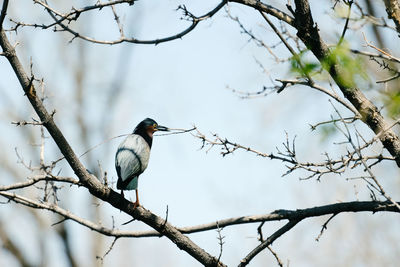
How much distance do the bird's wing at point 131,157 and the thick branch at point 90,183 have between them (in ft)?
2.38

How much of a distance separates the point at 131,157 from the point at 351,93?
221 centimetres

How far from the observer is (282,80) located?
12.6ft

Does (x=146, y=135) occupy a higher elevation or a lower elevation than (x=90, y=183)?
higher

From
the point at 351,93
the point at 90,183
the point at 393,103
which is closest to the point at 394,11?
the point at 351,93

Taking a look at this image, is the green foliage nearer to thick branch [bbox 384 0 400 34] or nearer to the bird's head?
thick branch [bbox 384 0 400 34]

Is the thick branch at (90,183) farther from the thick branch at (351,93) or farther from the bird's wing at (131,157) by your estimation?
the thick branch at (351,93)

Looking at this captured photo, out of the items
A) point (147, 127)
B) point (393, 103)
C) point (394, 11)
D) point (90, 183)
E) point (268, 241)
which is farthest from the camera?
point (147, 127)

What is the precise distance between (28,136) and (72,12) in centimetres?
941

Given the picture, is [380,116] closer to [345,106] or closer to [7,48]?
[345,106]

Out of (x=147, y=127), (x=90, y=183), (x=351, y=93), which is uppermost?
(x=147, y=127)

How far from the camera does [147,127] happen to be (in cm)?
596

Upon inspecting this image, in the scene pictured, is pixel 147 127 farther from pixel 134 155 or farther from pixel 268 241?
pixel 268 241

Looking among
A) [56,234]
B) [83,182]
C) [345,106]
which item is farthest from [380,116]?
[56,234]

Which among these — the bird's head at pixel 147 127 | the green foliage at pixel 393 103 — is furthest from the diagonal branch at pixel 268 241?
the bird's head at pixel 147 127
